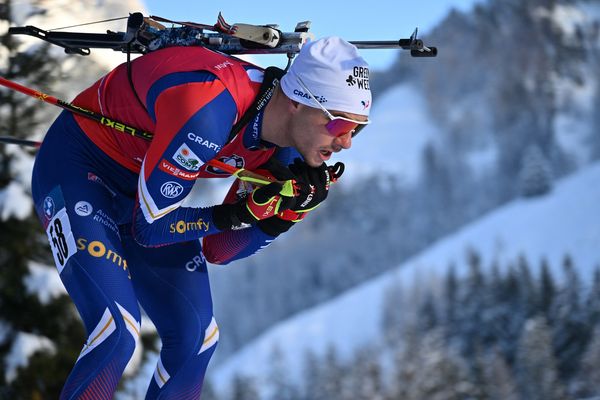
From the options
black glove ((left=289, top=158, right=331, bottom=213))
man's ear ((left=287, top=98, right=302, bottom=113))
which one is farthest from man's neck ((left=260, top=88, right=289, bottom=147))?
black glove ((left=289, top=158, right=331, bottom=213))

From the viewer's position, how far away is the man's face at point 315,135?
461cm

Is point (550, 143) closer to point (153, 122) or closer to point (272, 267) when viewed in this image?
point (272, 267)

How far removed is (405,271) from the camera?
407ft

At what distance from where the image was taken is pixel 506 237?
121 metres

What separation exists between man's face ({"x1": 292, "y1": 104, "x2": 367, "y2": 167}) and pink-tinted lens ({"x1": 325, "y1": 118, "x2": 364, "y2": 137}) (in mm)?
18

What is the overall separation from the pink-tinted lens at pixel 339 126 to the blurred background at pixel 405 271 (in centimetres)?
282

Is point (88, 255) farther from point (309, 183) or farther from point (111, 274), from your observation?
point (309, 183)

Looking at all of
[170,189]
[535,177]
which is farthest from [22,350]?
[535,177]

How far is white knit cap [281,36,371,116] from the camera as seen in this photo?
458 cm

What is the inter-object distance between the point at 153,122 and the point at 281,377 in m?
79.4

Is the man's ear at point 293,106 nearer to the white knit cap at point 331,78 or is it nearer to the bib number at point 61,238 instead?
the white knit cap at point 331,78

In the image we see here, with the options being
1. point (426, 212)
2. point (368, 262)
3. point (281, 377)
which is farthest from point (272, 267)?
point (281, 377)

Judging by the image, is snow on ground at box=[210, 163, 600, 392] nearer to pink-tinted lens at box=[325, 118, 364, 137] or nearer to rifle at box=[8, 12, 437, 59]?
rifle at box=[8, 12, 437, 59]

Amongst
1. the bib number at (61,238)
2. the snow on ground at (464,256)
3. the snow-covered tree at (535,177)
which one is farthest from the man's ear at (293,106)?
the snow-covered tree at (535,177)
